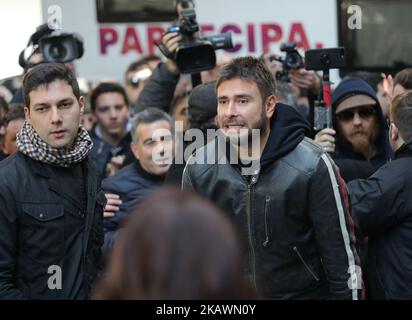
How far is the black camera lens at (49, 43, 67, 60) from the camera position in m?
5.98

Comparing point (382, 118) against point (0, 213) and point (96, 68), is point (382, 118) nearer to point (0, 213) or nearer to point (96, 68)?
point (0, 213)

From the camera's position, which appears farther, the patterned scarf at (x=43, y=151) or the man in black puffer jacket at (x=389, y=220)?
the man in black puffer jacket at (x=389, y=220)

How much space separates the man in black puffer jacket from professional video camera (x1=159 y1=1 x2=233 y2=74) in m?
1.63

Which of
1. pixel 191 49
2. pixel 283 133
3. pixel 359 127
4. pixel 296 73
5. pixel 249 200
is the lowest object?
pixel 249 200

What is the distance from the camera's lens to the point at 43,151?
4.09 meters

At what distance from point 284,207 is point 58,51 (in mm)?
2652

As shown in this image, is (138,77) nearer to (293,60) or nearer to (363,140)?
(293,60)

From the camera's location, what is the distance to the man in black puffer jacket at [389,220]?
172 inches

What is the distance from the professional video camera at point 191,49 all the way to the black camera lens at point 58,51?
0.71 meters

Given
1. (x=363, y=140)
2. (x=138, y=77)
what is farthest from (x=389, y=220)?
(x=138, y=77)

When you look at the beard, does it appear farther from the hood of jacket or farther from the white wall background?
the white wall background

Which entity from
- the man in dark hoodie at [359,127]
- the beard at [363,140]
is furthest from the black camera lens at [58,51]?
the beard at [363,140]

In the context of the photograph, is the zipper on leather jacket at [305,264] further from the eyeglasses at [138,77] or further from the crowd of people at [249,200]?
the eyeglasses at [138,77]

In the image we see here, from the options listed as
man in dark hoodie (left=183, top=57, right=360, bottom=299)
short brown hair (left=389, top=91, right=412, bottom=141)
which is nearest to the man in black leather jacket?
man in dark hoodie (left=183, top=57, right=360, bottom=299)
